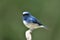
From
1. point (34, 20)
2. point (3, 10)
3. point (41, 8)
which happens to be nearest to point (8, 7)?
point (3, 10)

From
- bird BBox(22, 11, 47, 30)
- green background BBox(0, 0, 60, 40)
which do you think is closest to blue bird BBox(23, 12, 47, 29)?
bird BBox(22, 11, 47, 30)

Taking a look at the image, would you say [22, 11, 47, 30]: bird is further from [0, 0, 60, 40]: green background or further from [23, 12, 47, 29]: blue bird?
[0, 0, 60, 40]: green background

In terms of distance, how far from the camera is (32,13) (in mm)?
5207

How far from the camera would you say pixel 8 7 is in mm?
5285

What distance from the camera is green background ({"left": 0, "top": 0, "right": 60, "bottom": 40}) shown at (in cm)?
525

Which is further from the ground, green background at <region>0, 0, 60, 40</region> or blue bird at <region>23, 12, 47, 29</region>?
green background at <region>0, 0, 60, 40</region>

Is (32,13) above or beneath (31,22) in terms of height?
above

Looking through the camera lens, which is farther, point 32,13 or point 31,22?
point 32,13

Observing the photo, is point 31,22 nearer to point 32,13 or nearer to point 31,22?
point 31,22

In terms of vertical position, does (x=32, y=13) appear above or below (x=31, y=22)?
above

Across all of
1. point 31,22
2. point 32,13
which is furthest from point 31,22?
point 32,13

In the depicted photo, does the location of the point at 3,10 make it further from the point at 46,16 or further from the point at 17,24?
the point at 46,16

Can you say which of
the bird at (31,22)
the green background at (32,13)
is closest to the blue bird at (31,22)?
the bird at (31,22)

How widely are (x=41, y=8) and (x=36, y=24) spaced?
2.25 metres
